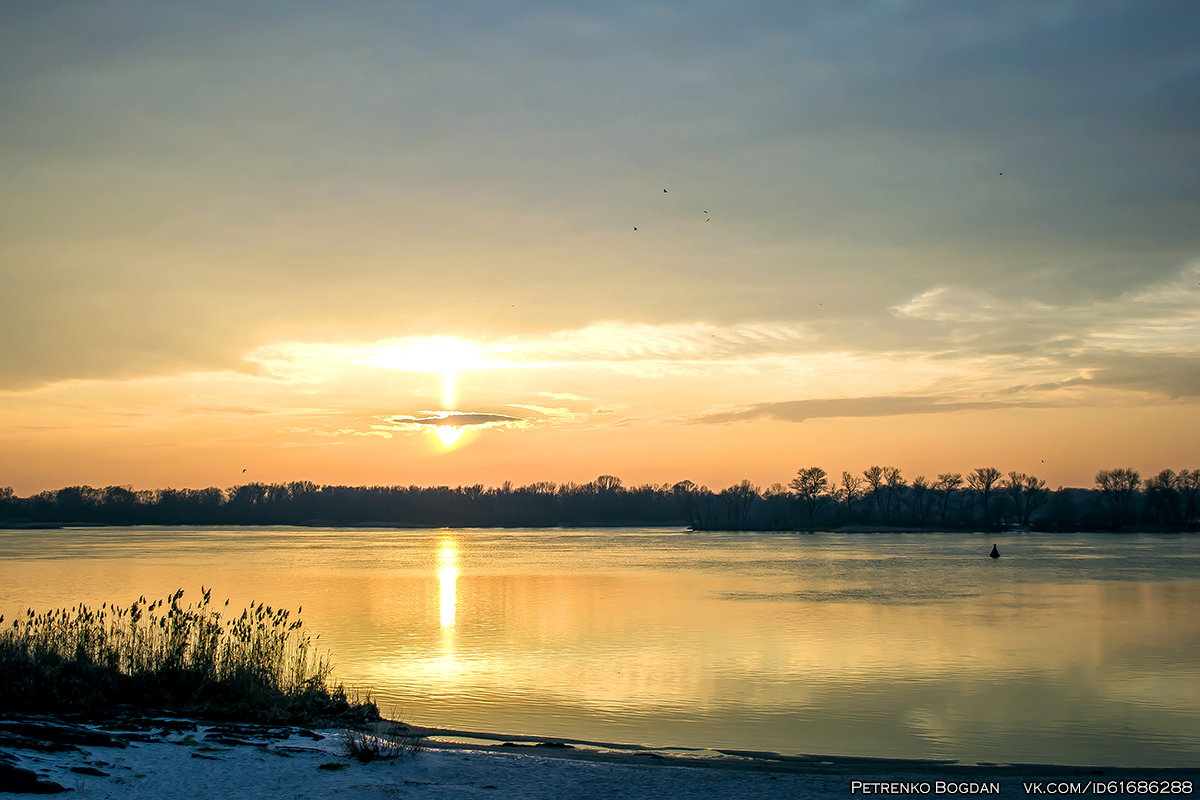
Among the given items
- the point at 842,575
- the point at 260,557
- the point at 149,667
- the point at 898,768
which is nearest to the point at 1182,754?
the point at 898,768

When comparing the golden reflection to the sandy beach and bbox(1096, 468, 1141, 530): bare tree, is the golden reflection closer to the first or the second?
the sandy beach

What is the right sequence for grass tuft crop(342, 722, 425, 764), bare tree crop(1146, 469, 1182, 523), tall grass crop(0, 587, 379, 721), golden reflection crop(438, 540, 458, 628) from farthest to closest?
bare tree crop(1146, 469, 1182, 523)
golden reflection crop(438, 540, 458, 628)
tall grass crop(0, 587, 379, 721)
grass tuft crop(342, 722, 425, 764)

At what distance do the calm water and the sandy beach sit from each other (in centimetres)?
218

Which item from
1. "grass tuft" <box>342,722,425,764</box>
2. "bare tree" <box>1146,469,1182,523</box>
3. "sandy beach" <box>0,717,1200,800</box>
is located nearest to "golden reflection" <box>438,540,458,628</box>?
"grass tuft" <box>342,722,425,764</box>

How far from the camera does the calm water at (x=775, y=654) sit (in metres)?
18.0

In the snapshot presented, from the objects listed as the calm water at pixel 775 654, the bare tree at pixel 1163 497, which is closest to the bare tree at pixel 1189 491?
the bare tree at pixel 1163 497

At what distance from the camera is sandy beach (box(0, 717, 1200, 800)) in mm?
11039

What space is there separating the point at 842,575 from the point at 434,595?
95.1 feet

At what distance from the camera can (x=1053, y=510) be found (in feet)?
642

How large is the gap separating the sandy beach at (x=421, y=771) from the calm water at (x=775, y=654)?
2.18m

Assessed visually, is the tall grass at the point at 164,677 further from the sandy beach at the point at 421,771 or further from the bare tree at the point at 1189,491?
the bare tree at the point at 1189,491

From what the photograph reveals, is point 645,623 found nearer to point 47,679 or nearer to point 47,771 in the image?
point 47,679

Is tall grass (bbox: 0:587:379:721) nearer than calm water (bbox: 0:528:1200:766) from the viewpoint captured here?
Yes

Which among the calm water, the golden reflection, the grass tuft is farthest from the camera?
the golden reflection
